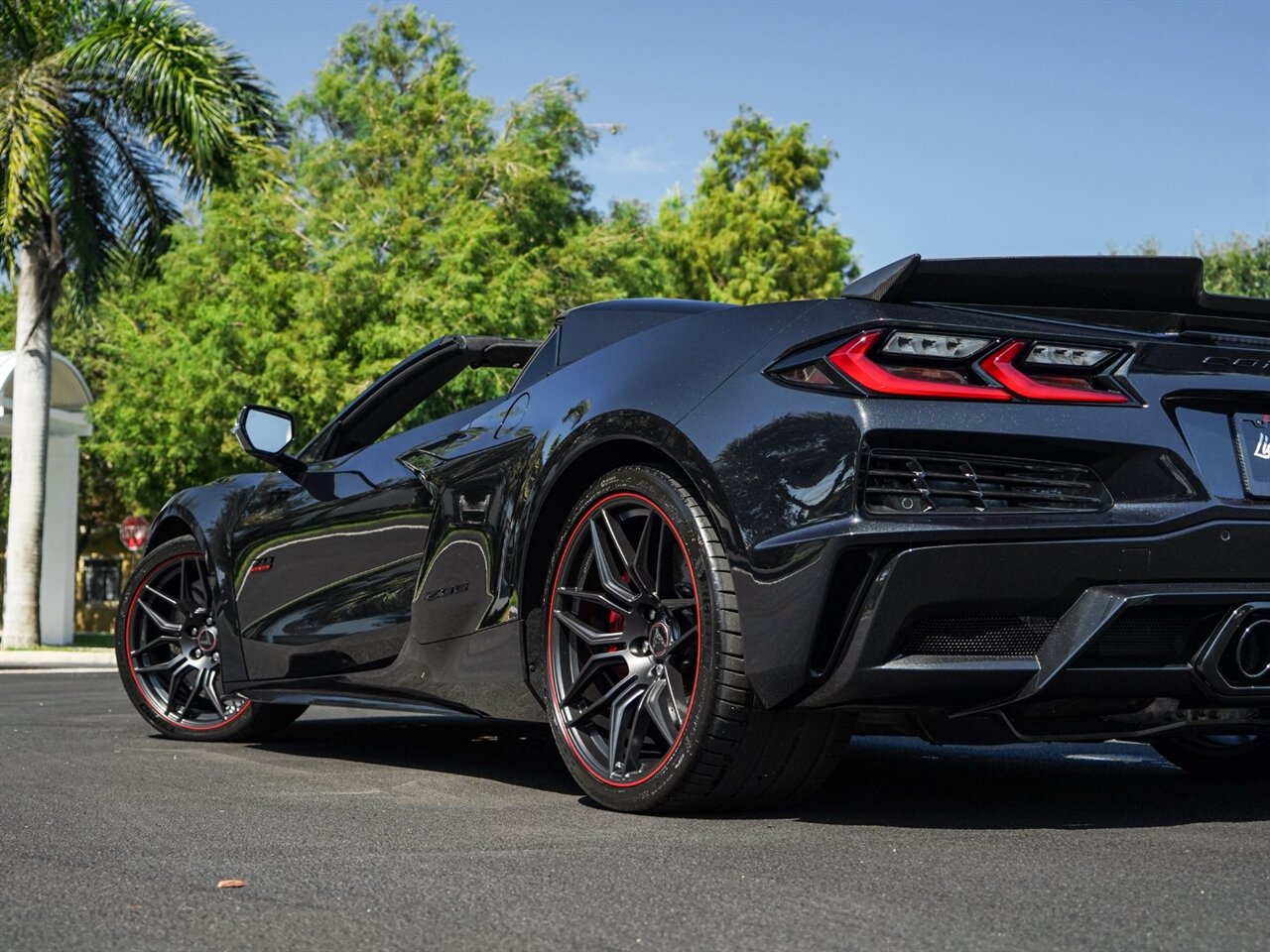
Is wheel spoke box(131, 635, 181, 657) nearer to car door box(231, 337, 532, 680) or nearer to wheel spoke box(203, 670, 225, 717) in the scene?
wheel spoke box(203, 670, 225, 717)

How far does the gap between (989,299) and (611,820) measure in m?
1.47

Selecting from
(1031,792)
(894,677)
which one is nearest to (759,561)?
(894,677)

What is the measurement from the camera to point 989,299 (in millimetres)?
3662

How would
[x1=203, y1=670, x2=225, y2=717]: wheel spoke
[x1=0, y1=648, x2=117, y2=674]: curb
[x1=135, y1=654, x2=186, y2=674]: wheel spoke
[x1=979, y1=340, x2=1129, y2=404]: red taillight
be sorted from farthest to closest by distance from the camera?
[x1=0, y1=648, x2=117, y2=674]: curb, [x1=135, y1=654, x2=186, y2=674]: wheel spoke, [x1=203, y1=670, x2=225, y2=717]: wheel spoke, [x1=979, y1=340, x2=1129, y2=404]: red taillight

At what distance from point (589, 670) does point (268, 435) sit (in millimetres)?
2344

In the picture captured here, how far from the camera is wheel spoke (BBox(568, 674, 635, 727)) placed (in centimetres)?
383

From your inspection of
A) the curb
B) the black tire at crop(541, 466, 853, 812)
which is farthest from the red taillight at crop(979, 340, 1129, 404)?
the curb

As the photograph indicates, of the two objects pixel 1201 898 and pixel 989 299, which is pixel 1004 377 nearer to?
pixel 989 299

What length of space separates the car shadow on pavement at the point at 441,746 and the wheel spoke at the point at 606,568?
80cm

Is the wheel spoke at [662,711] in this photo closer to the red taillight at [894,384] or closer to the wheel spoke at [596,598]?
the wheel spoke at [596,598]

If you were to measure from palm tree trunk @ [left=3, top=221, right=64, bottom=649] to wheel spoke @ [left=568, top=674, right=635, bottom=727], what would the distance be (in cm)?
1816

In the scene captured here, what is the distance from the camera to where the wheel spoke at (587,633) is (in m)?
3.89

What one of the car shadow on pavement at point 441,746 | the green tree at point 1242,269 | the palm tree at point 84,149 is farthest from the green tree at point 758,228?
the car shadow on pavement at point 441,746

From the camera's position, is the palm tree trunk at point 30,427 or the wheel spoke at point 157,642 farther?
the palm tree trunk at point 30,427
